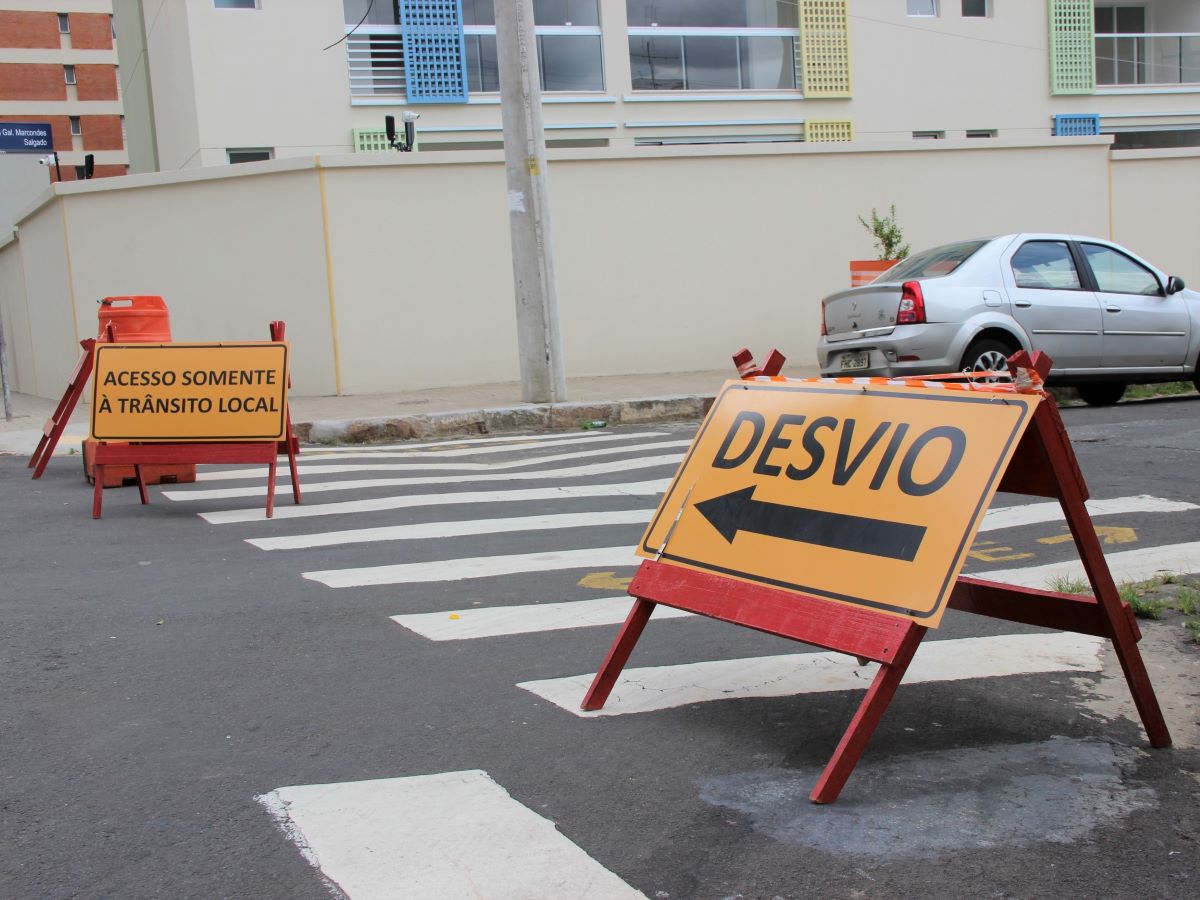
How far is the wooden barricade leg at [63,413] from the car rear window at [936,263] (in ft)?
24.2

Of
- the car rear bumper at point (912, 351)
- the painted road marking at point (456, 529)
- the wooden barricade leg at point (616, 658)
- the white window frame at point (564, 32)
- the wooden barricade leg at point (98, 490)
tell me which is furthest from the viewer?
the white window frame at point (564, 32)

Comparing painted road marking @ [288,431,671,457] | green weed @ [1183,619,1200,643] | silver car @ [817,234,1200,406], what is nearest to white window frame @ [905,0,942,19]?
silver car @ [817,234,1200,406]

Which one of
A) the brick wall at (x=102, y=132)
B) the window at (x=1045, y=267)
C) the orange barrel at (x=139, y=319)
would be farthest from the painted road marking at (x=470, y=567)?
the brick wall at (x=102, y=132)

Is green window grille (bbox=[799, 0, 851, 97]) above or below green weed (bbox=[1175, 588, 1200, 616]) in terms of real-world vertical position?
above

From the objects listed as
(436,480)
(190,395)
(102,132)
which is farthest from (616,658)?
(102,132)

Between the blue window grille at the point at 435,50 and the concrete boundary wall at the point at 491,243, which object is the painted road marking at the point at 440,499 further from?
the blue window grille at the point at 435,50

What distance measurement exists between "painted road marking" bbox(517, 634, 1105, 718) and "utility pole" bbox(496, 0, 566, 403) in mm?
8717

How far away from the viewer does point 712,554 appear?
13.5ft

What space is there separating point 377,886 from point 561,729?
1.16 metres

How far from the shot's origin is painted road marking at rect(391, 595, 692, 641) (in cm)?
532

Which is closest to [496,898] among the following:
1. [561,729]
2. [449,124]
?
[561,729]

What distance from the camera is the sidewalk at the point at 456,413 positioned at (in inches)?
492

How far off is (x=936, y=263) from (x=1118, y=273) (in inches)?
78.2

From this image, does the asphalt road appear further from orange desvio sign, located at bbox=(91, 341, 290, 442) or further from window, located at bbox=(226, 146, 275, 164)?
window, located at bbox=(226, 146, 275, 164)
